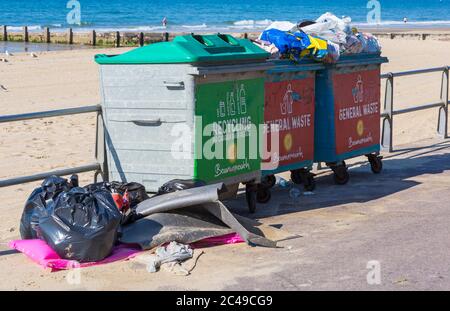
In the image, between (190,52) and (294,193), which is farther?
(294,193)

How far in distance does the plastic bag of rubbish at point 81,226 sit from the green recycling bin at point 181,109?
46.9 inches

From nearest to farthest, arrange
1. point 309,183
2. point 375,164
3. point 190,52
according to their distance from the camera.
Answer: point 190,52
point 309,183
point 375,164

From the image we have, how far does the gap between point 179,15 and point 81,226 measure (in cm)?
7729

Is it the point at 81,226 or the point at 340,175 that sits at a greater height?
the point at 81,226

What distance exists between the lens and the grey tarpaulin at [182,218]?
709cm

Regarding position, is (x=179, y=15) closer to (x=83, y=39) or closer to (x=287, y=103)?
(x=83, y=39)

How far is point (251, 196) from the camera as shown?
855cm

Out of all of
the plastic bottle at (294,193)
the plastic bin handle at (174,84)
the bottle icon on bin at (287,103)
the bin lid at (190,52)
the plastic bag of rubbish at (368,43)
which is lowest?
the plastic bottle at (294,193)

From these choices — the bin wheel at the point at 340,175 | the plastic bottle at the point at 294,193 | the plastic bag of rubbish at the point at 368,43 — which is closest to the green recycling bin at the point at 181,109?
the plastic bottle at the point at 294,193

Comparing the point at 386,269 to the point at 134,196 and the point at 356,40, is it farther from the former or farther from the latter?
the point at 356,40

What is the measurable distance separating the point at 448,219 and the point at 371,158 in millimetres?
2684

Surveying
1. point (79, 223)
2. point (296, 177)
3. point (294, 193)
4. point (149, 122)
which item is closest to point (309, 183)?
point (296, 177)

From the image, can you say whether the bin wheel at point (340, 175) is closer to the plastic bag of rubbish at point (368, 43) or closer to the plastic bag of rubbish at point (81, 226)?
the plastic bag of rubbish at point (368, 43)

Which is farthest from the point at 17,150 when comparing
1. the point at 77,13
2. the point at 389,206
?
the point at 77,13
